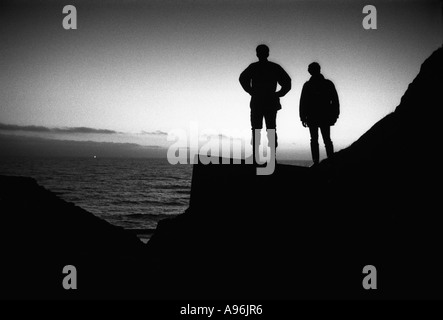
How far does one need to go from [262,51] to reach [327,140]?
9.04 ft

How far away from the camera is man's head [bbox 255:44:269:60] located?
5.77 meters

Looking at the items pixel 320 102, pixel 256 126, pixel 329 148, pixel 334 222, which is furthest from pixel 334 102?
pixel 334 222

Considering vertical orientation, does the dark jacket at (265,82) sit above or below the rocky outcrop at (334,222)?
above

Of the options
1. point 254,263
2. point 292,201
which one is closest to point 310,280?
point 254,263

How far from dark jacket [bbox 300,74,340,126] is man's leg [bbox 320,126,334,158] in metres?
0.13

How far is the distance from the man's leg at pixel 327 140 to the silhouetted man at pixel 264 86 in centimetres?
167

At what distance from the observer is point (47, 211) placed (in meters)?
8.88

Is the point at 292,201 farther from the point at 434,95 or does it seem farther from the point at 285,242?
the point at 434,95

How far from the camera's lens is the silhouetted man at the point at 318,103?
6746mm

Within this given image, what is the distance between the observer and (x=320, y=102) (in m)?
6.77

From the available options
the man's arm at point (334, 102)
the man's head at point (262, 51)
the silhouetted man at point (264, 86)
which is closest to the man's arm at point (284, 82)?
the silhouetted man at point (264, 86)

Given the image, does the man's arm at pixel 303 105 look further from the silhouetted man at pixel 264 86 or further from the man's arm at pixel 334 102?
the silhouetted man at pixel 264 86
